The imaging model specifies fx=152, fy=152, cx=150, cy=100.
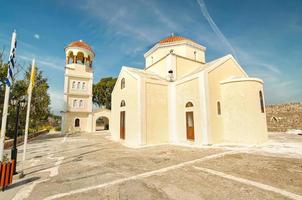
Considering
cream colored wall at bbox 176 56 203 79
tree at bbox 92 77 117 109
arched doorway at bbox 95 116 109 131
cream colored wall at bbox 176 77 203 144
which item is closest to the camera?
cream colored wall at bbox 176 77 203 144

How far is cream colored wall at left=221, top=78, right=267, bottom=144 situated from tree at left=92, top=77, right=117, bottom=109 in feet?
104

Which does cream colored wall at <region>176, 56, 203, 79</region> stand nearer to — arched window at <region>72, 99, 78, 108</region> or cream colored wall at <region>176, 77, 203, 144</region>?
cream colored wall at <region>176, 77, 203, 144</region>

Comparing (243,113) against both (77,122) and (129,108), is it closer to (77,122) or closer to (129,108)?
(129,108)

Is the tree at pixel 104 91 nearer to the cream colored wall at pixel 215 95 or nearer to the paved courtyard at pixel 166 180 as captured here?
the cream colored wall at pixel 215 95

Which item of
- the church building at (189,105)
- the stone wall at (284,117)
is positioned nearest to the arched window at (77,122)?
the church building at (189,105)

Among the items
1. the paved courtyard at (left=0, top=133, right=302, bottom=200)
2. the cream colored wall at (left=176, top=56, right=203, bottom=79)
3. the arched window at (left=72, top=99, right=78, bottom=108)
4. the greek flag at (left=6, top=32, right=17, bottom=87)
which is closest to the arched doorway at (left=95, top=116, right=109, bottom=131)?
the arched window at (left=72, top=99, right=78, bottom=108)

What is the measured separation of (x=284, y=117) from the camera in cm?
2144

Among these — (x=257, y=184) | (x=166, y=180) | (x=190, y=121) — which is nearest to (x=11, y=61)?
(x=166, y=180)

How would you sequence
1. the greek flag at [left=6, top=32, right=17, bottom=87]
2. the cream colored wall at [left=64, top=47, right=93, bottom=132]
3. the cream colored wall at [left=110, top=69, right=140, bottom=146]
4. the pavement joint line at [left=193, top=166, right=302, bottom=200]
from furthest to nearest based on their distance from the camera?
the cream colored wall at [left=64, top=47, right=93, bottom=132] < the cream colored wall at [left=110, top=69, right=140, bottom=146] < the greek flag at [left=6, top=32, right=17, bottom=87] < the pavement joint line at [left=193, top=166, right=302, bottom=200]

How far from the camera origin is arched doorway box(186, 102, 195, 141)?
12.2 metres

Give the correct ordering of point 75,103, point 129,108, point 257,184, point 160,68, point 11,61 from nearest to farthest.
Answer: point 257,184 < point 11,61 < point 129,108 < point 160,68 < point 75,103

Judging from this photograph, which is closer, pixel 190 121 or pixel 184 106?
pixel 190 121

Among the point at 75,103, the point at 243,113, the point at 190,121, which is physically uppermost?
the point at 75,103

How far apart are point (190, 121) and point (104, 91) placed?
3146 cm
